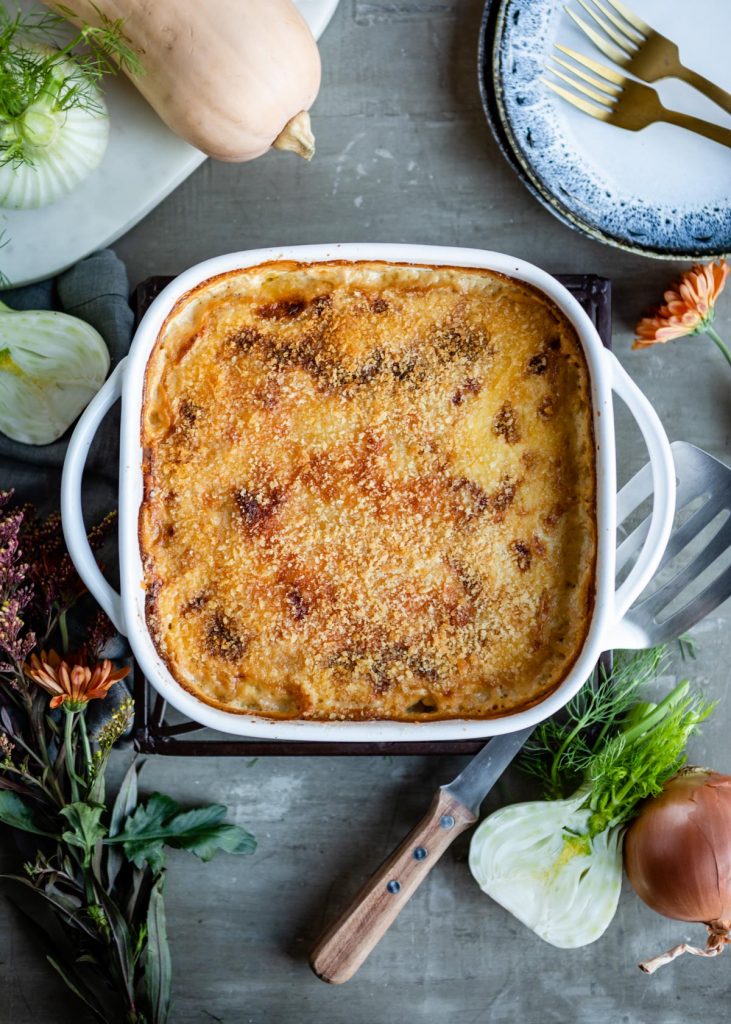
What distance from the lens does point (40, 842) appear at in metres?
1.50

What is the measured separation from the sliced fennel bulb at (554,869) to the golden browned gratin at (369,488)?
32 cm

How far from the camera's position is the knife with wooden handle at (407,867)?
1451 millimetres

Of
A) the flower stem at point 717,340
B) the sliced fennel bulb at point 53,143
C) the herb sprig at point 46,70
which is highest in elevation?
the herb sprig at point 46,70

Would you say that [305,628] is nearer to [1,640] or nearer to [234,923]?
[1,640]

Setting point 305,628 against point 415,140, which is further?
point 415,140

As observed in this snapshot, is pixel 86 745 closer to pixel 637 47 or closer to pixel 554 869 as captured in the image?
pixel 554 869

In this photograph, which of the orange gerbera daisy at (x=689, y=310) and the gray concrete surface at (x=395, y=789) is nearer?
the orange gerbera daisy at (x=689, y=310)

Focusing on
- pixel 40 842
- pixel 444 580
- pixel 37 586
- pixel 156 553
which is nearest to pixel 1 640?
pixel 37 586

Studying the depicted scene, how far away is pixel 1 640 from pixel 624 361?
1.13 meters

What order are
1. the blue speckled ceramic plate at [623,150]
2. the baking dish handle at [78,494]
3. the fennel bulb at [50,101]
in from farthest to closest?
the blue speckled ceramic plate at [623,150] < the fennel bulb at [50,101] < the baking dish handle at [78,494]

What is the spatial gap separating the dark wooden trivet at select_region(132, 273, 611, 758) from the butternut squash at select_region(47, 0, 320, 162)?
0.87 feet

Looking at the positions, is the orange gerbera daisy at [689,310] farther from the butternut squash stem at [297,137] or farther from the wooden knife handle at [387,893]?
the wooden knife handle at [387,893]

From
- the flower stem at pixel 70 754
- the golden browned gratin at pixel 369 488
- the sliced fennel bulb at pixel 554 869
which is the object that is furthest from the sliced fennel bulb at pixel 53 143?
the sliced fennel bulb at pixel 554 869

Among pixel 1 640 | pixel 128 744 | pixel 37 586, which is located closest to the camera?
pixel 1 640
